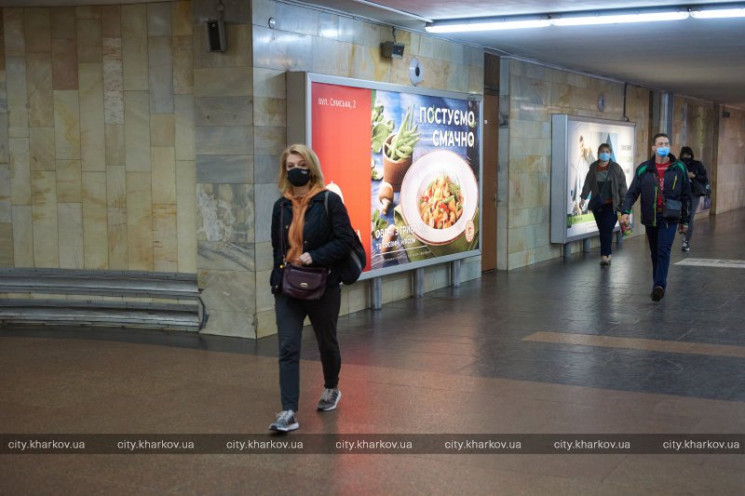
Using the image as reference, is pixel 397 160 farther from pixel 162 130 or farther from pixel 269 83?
pixel 162 130

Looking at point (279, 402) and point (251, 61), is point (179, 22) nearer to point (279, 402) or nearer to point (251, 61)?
point (251, 61)

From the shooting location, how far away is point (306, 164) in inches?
239

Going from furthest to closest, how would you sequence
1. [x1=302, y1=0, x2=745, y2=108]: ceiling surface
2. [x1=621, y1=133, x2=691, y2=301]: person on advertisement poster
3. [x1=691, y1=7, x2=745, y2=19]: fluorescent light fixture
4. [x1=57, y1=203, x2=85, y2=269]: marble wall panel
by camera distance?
[x1=621, y1=133, x2=691, y2=301]: person on advertisement poster → [x1=691, y1=7, x2=745, y2=19]: fluorescent light fixture → [x1=302, y1=0, x2=745, y2=108]: ceiling surface → [x1=57, y1=203, x2=85, y2=269]: marble wall panel

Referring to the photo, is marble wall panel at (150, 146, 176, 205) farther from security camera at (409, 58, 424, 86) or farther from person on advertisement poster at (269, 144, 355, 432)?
security camera at (409, 58, 424, 86)

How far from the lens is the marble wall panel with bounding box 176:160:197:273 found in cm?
937

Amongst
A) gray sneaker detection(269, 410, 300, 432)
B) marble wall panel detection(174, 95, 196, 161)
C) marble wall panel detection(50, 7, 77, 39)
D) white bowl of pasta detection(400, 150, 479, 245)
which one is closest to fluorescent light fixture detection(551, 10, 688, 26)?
white bowl of pasta detection(400, 150, 479, 245)

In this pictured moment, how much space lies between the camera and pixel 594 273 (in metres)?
14.2

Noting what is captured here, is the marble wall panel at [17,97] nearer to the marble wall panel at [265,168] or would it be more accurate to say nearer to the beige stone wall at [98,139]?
the beige stone wall at [98,139]

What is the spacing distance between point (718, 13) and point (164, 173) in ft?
20.8

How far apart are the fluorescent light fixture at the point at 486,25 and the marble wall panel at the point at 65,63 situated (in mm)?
4162

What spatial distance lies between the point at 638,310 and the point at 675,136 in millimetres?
15428

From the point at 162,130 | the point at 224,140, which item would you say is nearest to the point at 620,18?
the point at 224,140

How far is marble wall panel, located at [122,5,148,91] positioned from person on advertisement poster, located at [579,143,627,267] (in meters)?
8.07

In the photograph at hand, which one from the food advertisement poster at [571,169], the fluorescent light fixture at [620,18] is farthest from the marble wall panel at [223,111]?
the food advertisement poster at [571,169]
